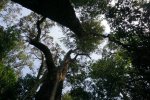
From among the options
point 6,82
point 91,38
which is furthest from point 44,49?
point 91,38

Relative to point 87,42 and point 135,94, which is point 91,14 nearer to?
point 87,42

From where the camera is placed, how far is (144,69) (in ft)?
51.0

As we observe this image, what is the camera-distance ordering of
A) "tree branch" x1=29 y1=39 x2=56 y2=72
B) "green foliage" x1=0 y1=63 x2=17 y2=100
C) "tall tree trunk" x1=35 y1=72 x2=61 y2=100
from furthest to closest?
"green foliage" x1=0 y1=63 x2=17 y2=100
"tree branch" x1=29 y1=39 x2=56 y2=72
"tall tree trunk" x1=35 y1=72 x2=61 y2=100

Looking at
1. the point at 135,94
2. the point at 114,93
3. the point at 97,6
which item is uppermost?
the point at 97,6

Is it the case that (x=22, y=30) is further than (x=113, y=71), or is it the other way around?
(x=22, y=30)

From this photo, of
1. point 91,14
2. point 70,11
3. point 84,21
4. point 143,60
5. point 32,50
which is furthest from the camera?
point 32,50

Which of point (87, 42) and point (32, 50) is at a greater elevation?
point (32, 50)

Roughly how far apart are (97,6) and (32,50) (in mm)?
16581

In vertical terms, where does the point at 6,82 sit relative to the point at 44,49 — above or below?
below

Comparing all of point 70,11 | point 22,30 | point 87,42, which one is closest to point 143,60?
point 87,42

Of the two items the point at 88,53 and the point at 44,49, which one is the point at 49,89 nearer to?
the point at 44,49

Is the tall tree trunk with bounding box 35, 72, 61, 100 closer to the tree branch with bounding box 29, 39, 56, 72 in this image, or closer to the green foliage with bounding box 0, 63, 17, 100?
the tree branch with bounding box 29, 39, 56, 72

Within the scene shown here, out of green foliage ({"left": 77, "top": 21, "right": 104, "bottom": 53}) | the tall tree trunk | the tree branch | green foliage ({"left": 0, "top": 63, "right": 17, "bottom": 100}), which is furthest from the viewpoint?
green foliage ({"left": 77, "top": 21, "right": 104, "bottom": 53})

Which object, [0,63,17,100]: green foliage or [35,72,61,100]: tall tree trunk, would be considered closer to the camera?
[35,72,61,100]: tall tree trunk
